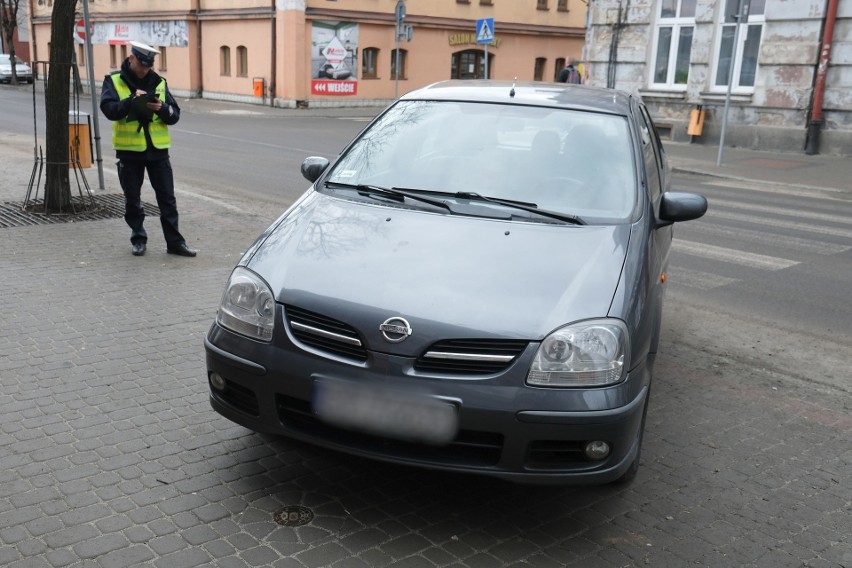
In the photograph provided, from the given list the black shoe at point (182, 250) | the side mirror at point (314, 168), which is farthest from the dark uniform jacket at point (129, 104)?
the side mirror at point (314, 168)

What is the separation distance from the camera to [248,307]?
3.65 m

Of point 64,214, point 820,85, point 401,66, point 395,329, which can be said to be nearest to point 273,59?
point 401,66

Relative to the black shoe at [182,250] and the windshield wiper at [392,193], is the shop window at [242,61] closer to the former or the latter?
the black shoe at [182,250]

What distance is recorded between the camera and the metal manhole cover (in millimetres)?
3492

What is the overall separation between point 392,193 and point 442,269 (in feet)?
3.10

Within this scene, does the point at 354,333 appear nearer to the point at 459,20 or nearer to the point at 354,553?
the point at 354,553

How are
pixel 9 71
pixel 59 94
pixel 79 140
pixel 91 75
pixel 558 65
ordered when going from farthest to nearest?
1. pixel 9 71
2. pixel 558 65
3. pixel 91 75
4. pixel 79 140
5. pixel 59 94

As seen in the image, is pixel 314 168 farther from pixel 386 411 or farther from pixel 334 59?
pixel 334 59

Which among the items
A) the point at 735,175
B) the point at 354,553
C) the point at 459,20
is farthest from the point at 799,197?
the point at 459,20

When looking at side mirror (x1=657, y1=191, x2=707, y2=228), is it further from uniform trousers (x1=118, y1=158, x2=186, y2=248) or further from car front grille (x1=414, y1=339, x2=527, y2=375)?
uniform trousers (x1=118, y1=158, x2=186, y2=248)

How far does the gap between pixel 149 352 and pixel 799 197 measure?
12.4m

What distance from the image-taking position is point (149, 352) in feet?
17.6

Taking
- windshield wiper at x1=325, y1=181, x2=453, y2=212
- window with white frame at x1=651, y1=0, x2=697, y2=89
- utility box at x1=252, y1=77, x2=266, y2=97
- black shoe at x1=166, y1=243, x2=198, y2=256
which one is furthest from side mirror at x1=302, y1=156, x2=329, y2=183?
utility box at x1=252, y1=77, x2=266, y2=97

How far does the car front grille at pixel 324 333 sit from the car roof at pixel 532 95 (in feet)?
7.03
